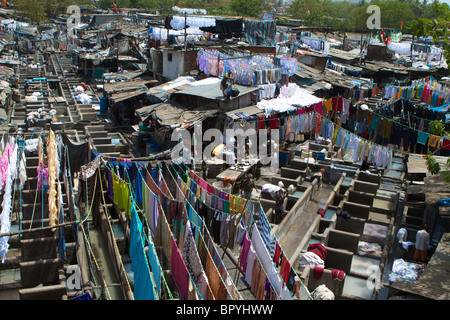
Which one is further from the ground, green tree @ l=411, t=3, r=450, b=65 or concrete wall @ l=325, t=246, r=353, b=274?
green tree @ l=411, t=3, r=450, b=65

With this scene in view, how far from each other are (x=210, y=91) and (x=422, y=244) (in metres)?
13.3

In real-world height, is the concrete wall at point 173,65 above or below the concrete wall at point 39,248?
above

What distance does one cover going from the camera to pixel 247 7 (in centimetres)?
9012

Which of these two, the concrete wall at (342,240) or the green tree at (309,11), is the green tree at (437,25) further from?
the green tree at (309,11)

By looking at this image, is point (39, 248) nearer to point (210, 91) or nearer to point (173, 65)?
point (210, 91)

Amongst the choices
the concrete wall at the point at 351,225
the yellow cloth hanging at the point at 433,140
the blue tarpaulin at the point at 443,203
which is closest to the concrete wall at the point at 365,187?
the concrete wall at the point at 351,225

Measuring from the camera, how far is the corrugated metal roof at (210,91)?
74.9 feet

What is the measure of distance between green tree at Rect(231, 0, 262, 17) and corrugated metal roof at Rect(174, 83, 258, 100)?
230 feet

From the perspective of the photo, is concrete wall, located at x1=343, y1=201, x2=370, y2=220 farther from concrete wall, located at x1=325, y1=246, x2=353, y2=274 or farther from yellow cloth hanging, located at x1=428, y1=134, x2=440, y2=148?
yellow cloth hanging, located at x1=428, y1=134, x2=440, y2=148

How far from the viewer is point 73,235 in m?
14.6

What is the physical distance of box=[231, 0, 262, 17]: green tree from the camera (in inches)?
3548

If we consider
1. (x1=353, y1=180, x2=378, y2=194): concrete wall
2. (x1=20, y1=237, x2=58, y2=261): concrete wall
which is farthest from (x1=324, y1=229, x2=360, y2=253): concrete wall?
(x1=20, y1=237, x2=58, y2=261): concrete wall

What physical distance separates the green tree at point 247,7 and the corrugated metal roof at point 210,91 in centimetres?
7009
